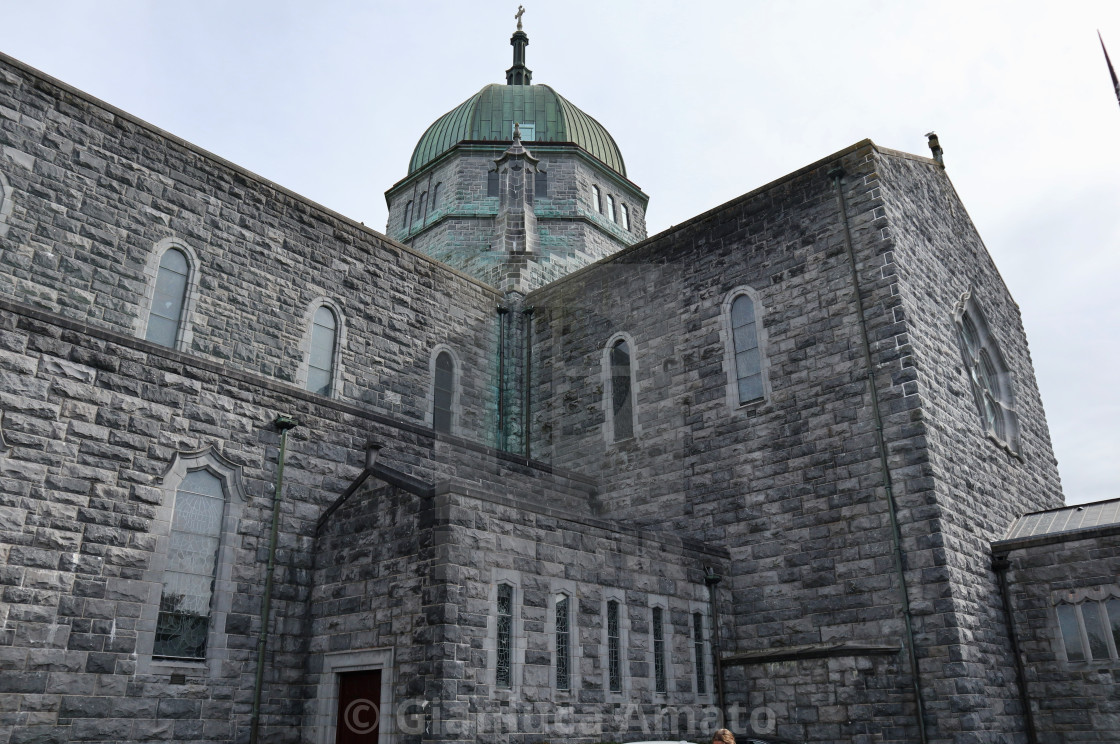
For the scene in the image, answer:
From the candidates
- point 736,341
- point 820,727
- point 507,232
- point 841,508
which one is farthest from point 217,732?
point 507,232

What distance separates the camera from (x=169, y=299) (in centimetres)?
1498

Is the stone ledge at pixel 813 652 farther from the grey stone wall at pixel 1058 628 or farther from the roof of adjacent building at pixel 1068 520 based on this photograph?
the roof of adjacent building at pixel 1068 520

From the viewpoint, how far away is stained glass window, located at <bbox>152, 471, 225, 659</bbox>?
11656mm

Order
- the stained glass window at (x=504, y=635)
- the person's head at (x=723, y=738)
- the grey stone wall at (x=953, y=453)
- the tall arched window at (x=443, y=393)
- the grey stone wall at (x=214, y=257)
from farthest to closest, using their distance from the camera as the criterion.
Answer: the tall arched window at (x=443, y=393)
the grey stone wall at (x=214, y=257)
the grey stone wall at (x=953, y=453)
the stained glass window at (x=504, y=635)
the person's head at (x=723, y=738)

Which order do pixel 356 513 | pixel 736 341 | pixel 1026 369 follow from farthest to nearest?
pixel 1026 369 → pixel 736 341 → pixel 356 513

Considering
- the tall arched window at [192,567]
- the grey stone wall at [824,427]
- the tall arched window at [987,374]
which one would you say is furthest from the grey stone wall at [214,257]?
the tall arched window at [987,374]

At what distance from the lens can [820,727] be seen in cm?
1301

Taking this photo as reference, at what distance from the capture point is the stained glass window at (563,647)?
1183cm

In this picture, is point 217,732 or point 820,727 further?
point 820,727

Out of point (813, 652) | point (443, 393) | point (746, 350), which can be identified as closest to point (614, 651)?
point (813, 652)

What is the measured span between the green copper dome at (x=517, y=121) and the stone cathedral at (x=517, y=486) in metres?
9.98

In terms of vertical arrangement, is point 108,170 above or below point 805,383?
above

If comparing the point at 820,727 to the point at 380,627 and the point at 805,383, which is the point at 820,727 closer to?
the point at 805,383

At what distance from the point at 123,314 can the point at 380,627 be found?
723 cm
